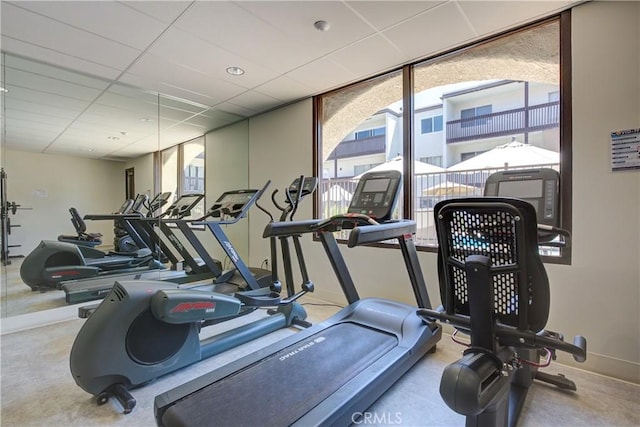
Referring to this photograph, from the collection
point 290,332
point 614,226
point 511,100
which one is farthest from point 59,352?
point 511,100

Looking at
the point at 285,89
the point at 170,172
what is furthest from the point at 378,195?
the point at 170,172

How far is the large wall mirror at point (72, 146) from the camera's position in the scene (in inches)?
130

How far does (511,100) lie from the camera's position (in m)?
3.21

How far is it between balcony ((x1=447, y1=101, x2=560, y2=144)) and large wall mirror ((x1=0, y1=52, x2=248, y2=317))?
3.29 metres

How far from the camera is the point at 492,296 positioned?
125 cm

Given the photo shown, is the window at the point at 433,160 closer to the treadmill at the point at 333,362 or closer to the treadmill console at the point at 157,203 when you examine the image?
the treadmill at the point at 333,362

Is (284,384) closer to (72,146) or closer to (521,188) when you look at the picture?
(521,188)

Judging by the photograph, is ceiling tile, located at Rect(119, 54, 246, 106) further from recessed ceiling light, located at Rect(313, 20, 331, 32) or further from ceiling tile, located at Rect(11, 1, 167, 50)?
recessed ceiling light, located at Rect(313, 20, 331, 32)

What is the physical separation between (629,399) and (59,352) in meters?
4.06

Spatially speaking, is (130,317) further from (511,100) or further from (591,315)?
(511,100)

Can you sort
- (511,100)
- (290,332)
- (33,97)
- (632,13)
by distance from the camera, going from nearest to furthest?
1. (632,13)
2. (290,332)
3. (511,100)
4. (33,97)

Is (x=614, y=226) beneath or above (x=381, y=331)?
above

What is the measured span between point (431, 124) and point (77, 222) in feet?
15.5

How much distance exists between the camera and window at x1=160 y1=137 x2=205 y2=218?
534 cm
